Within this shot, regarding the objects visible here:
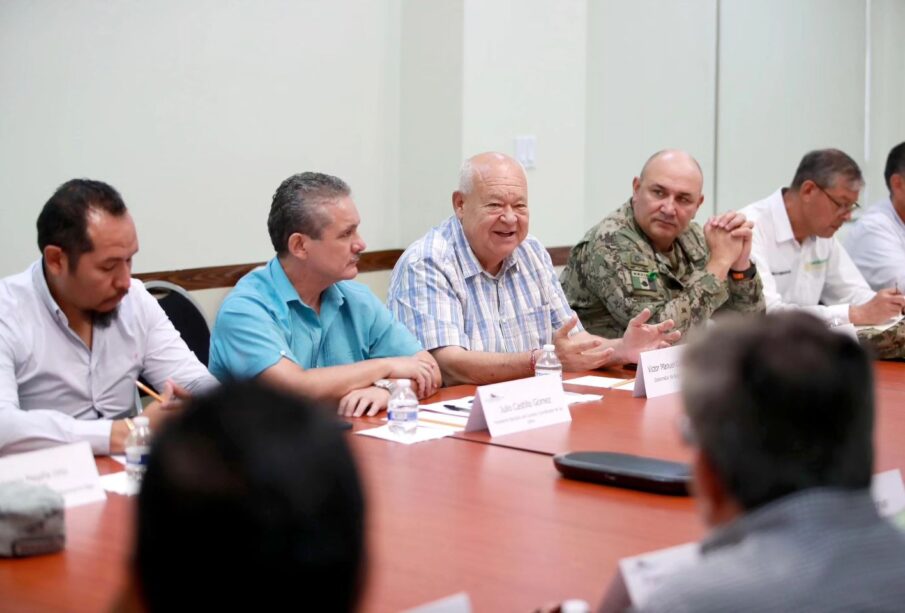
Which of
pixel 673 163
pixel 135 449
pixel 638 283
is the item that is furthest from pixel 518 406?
pixel 673 163

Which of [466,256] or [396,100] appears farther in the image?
[396,100]

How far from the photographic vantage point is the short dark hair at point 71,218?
8.91ft

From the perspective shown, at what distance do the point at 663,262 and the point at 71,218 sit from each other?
7.32 ft

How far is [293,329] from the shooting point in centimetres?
329

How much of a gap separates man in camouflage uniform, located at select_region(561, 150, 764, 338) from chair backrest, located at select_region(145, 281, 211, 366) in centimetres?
134

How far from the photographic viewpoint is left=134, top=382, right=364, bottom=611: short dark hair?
79 cm

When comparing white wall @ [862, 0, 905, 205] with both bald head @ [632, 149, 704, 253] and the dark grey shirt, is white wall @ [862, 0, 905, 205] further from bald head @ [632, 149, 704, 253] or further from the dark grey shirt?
the dark grey shirt

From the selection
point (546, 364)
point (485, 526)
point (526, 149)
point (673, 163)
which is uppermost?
point (526, 149)

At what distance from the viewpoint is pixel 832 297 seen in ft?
16.6

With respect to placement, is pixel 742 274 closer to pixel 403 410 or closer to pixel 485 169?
pixel 485 169

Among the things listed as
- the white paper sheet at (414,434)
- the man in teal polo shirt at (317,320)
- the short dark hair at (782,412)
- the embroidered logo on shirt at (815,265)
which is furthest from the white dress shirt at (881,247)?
the short dark hair at (782,412)

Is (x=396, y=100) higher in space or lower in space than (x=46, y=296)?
higher

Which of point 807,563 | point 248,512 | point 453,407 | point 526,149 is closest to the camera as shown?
point 248,512

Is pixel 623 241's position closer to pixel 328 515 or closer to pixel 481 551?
pixel 481 551
